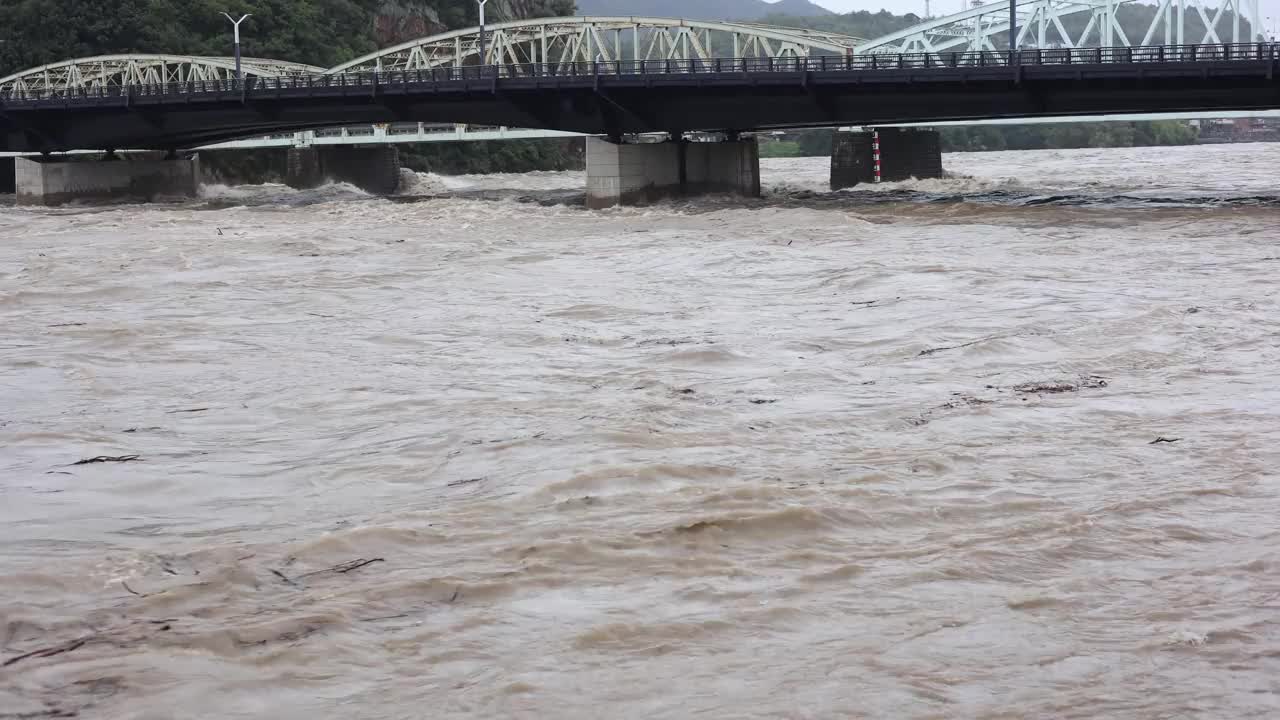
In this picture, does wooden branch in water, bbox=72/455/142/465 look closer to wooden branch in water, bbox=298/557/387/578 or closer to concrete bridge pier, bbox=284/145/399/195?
wooden branch in water, bbox=298/557/387/578

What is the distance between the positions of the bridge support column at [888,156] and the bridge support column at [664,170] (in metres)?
21.1

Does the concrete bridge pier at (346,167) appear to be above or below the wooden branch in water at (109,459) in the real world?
above

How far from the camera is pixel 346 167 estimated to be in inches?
4710

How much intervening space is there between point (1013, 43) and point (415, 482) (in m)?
66.8

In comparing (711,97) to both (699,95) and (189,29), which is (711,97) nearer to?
(699,95)

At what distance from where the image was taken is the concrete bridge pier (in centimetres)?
11775

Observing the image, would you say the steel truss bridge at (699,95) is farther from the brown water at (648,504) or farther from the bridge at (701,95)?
the brown water at (648,504)

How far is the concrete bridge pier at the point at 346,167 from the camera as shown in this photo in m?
118

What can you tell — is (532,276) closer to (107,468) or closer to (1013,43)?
(107,468)

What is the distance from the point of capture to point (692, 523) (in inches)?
530

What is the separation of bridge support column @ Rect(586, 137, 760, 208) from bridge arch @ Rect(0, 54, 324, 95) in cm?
4120

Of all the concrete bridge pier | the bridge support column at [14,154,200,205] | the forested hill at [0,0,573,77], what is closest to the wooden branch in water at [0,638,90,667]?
the bridge support column at [14,154,200,205]

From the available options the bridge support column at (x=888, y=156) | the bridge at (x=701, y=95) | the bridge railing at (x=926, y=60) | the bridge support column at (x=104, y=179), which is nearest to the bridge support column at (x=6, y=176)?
the bridge at (x=701, y=95)

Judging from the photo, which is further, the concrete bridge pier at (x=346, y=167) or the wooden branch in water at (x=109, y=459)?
the concrete bridge pier at (x=346, y=167)
